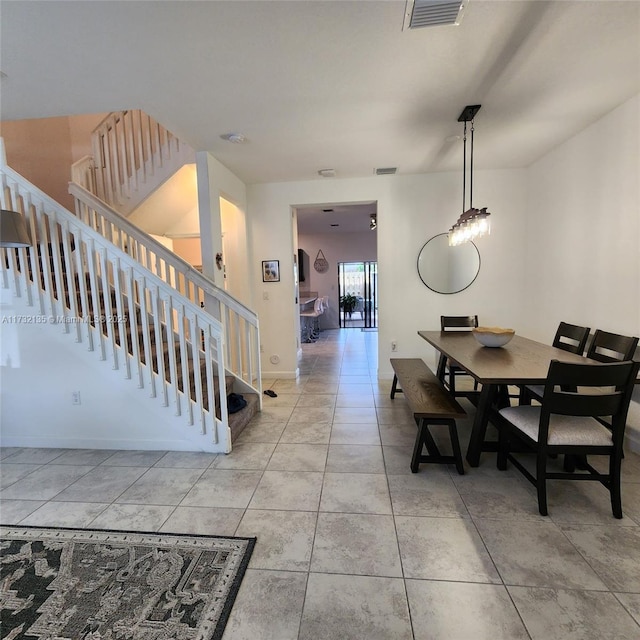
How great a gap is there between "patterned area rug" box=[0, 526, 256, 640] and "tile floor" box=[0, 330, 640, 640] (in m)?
0.09

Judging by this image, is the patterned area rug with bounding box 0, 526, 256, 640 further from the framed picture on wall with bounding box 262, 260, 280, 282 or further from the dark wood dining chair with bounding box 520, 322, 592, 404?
the framed picture on wall with bounding box 262, 260, 280, 282

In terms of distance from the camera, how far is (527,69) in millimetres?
2051

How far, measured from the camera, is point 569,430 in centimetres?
178

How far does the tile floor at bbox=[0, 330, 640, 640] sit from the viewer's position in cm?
124

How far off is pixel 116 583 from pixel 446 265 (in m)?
4.24

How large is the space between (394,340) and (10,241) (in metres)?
3.90

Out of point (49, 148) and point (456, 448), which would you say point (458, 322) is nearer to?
point (456, 448)

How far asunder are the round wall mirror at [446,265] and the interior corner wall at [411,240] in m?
0.08

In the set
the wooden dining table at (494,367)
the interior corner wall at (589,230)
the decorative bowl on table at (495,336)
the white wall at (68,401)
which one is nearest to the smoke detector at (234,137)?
the white wall at (68,401)

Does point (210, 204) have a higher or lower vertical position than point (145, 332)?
higher

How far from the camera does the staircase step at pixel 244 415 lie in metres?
2.74

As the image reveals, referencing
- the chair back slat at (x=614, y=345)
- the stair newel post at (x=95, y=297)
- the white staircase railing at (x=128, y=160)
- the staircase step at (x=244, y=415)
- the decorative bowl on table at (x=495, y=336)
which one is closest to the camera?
the chair back slat at (x=614, y=345)

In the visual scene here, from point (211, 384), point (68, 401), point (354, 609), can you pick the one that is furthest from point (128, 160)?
point (354, 609)

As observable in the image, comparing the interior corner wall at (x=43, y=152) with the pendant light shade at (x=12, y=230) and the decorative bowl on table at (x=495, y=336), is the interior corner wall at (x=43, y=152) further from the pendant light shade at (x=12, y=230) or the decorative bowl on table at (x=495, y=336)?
the decorative bowl on table at (x=495, y=336)
